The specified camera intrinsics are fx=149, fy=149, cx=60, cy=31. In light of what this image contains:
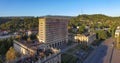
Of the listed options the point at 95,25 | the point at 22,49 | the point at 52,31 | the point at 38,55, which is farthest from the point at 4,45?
the point at 95,25

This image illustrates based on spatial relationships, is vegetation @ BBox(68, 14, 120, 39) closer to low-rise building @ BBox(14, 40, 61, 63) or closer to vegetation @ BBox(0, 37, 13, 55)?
vegetation @ BBox(0, 37, 13, 55)

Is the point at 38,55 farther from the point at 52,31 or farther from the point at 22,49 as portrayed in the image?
the point at 52,31

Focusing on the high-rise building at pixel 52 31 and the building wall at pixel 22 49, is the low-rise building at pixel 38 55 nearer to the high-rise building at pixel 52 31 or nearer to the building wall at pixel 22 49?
the building wall at pixel 22 49

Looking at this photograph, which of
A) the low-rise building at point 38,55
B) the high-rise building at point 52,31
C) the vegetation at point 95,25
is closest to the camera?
the low-rise building at point 38,55

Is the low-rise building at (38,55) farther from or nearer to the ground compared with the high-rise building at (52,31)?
nearer to the ground

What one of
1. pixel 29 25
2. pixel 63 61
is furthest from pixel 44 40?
pixel 29 25

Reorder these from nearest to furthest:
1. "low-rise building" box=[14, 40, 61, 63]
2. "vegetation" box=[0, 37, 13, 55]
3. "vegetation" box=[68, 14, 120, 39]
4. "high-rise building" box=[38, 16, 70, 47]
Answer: "low-rise building" box=[14, 40, 61, 63]
"vegetation" box=[0, 37, 13, 55]
"high-rise building" box=[38, 16, 70, 47]
"vegetation" box=[68, 14, 120, 39]

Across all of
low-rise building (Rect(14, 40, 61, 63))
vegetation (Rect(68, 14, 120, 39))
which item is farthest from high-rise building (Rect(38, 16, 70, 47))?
vegetation (Rect(68, 14, 120, 39))

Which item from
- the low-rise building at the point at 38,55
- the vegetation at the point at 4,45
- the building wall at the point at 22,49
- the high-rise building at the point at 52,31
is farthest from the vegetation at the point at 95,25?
the low-rise building at the point at 38,55
